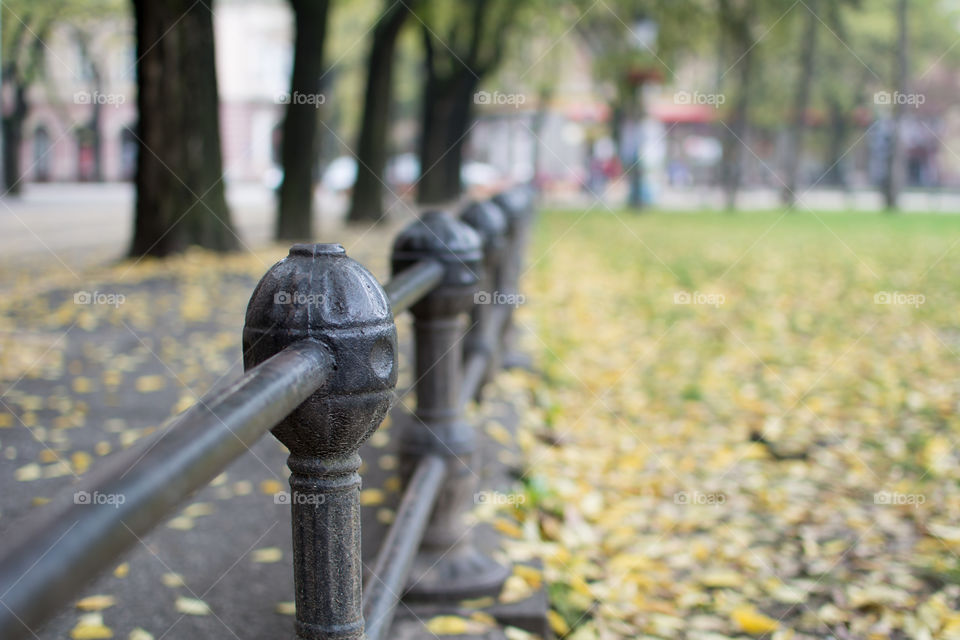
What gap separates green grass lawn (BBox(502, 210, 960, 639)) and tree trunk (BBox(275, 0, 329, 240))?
5024 millimetres

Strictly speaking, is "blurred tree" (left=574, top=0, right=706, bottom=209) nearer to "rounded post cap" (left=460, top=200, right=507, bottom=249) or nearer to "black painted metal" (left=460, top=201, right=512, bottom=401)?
"black painted metal" (left=460, top=201, right=512, bottom=401)

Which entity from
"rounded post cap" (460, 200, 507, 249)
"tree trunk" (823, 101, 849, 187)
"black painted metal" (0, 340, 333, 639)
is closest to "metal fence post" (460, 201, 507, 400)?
"rounded post cap" (460, 200, 507, 249)

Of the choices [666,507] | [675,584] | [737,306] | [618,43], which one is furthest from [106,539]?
[618,43]

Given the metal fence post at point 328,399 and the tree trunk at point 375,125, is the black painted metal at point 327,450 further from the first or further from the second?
the tree trunk at point 375,125

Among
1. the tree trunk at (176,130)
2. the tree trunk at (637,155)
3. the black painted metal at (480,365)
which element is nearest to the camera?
the black painted metal at (480,365)

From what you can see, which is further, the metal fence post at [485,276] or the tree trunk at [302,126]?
the tree trunk at [302,126]

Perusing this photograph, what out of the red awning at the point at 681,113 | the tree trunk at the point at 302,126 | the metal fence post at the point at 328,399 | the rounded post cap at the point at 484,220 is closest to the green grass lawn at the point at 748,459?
the rounded post cap at the point at 484,220

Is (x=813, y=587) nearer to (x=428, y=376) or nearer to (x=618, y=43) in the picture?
(x=428, y=376)

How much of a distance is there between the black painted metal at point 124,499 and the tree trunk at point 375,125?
56.5 ft

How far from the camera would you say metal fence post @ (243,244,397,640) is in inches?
60.7

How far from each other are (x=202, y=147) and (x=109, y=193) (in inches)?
1030

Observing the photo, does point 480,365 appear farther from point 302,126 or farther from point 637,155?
point 637,155

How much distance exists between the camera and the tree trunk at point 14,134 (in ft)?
103

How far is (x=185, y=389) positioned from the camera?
208 inches
